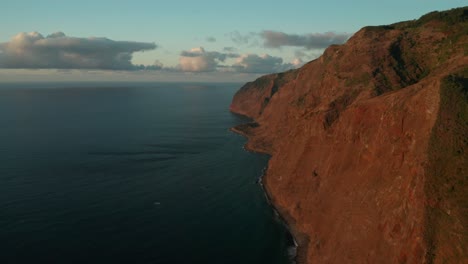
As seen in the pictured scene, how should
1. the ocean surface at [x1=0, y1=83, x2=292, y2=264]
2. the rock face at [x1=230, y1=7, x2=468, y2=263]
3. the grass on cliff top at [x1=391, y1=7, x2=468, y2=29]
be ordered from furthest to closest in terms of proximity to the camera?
1. the grass on cliff top at [x1=391, y1=7, x2=468, y2=29]
2. the ocean surface at [x1=0, y1=83, x2=292, y2=264]
3. the rock face at [x1=230, y1=7, x2=468, y2=263]

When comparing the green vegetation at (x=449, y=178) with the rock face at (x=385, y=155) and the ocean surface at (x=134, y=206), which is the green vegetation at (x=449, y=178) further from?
the ocean surface at (x=134, y=206)

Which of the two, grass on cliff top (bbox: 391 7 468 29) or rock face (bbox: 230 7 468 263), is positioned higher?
grass on cliff top (bbox: 391 7 468 29)

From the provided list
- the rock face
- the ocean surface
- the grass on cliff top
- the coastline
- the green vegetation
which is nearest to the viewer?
the green vegetation

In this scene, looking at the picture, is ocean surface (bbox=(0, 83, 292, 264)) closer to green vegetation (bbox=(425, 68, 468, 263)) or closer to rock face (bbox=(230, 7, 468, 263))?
rock face (bbox=(230, 7, 468, 263))

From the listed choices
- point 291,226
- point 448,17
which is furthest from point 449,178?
point 448,17

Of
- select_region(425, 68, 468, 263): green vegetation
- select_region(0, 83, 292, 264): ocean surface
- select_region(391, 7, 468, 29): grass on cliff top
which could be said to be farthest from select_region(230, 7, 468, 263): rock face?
select_region(0, 83, 292, 264): ocean surface

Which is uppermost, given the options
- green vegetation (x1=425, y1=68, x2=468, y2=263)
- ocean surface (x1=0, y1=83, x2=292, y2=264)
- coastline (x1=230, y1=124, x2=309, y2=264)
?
green vegetation (x1=425, y1=68, x2=468, y2=263)

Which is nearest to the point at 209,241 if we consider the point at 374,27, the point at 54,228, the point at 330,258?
the point at 330,258

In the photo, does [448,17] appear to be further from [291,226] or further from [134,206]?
[134,206]

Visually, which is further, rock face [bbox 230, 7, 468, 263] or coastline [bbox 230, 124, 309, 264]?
coastline [bbox 230, 124, 309, 264]
